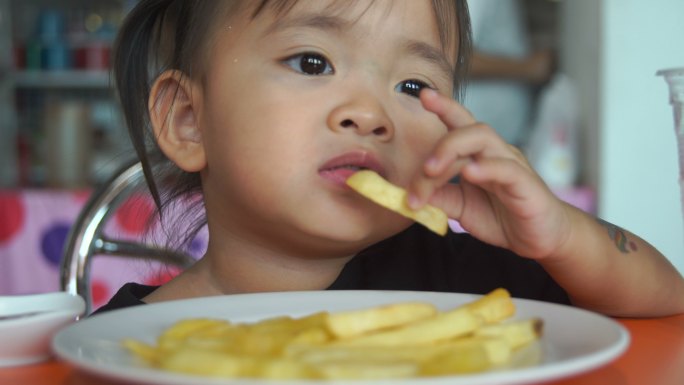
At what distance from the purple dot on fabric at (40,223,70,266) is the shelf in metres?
1.90

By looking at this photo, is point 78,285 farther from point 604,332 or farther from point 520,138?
point 520,138

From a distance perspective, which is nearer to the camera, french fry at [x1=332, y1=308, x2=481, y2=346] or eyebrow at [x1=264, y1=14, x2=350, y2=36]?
french fry at [x1=332, y1=308, x2=481, y2=346]

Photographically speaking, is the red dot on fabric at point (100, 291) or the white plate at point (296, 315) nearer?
the white plate at point (296, 315)

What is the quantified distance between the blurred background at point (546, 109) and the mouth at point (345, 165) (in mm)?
1271

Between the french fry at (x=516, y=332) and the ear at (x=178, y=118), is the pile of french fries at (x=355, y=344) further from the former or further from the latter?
the ear at (x=178, y=118)

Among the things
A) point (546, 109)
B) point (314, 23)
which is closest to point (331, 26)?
point (314, 23)

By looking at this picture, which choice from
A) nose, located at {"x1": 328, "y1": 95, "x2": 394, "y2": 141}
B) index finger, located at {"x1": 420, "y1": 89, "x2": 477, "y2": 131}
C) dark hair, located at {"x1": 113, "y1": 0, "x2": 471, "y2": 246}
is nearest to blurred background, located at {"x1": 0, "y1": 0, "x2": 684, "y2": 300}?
dark hair, located at {"x1": 113, "y1": 0, "x2": 471, "y2": 246}

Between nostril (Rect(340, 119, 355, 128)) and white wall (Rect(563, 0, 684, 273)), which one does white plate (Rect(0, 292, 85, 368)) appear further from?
white wall (Rect(563, 0, 684, 273))

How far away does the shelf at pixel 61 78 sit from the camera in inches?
179

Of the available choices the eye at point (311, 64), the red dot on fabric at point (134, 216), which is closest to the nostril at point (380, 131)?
the eye at point (311, 64)

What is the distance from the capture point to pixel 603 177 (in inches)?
114

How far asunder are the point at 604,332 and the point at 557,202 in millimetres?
278

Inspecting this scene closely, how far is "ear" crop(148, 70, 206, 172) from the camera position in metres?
1.22

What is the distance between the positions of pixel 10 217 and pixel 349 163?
2130 mm
